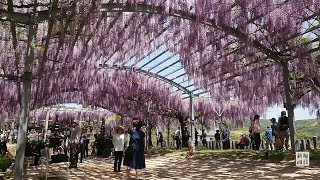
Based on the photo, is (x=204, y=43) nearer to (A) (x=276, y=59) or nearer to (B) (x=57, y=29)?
(A) (x=276, y=59)

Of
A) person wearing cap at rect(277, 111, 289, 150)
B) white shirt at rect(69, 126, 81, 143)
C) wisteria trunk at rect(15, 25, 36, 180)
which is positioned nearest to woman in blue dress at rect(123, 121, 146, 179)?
wisteria trunk at rect(15, 25, 36, 180)

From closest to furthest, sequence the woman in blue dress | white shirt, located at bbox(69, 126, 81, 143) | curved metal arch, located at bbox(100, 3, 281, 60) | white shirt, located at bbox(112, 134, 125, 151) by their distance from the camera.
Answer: curved metal arch, located at bbox(100, 3, 281, 60) < the woman in blue dress < white shirt, located at bbox(112, 134, 125, 151) < white shirt, located at bbox(69, 126, 81, 143)

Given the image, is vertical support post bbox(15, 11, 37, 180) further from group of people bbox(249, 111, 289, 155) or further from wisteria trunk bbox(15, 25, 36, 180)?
group of people bbox(249, 111, 289, 155)

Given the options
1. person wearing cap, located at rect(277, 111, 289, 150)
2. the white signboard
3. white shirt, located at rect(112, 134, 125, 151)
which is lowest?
the white signboard

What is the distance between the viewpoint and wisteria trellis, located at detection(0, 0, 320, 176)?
679 cm

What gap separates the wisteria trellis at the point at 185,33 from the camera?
6.79 m

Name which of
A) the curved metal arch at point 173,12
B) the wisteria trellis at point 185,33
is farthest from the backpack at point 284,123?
the curved metal arch at point 173,12

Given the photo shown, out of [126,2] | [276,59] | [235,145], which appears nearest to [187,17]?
[126,2]

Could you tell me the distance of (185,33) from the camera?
29.9ft

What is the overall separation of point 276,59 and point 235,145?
32.9ft

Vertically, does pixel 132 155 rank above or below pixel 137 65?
below

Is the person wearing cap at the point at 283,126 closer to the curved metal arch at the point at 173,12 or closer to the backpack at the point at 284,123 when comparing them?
the backpack at the point at 284,123

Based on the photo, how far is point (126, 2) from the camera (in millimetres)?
6738

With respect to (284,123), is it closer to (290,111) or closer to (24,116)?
(290,111)
